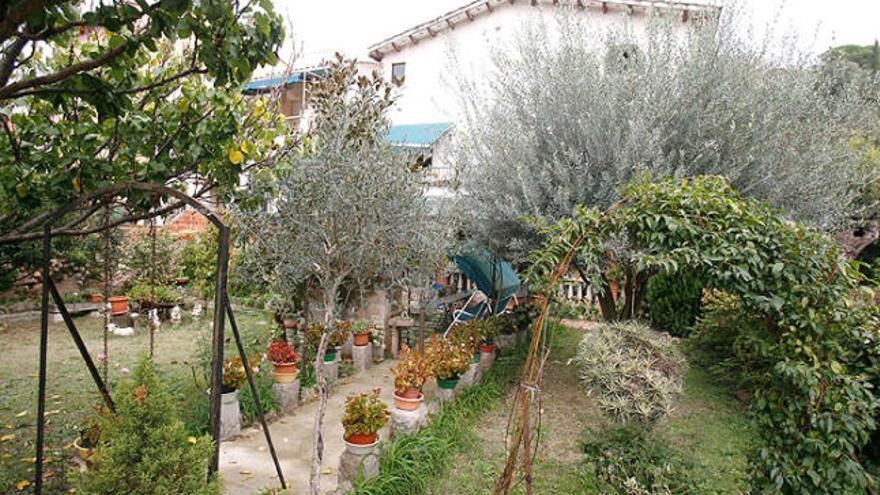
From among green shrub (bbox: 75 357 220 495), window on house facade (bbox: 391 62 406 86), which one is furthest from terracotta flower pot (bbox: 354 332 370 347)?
window on house facade (bbox: 391 62 406 86)

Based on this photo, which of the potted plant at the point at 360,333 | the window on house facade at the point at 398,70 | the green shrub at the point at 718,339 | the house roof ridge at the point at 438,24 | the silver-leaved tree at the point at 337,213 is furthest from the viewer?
the window on house facade at the point at 398,70

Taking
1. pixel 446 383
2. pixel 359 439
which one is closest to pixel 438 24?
pixel 446 383

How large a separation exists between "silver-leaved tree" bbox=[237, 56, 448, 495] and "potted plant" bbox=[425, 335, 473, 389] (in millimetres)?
1978

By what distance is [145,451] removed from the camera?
2.54 m

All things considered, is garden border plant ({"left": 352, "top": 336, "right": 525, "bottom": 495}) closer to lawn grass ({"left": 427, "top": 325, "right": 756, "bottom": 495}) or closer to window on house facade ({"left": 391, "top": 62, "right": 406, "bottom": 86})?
lawn grass ({"left": 427, "top": 325, "right": 756, "bottom": 495})

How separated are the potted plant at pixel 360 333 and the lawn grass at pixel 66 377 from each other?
4.46 ft

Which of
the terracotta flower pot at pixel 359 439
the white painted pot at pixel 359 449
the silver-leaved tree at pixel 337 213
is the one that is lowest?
Answer: the white painted pot at pixel 359 449

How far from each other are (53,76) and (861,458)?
20.5 ft

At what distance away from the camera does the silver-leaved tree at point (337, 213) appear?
3713 millimetres

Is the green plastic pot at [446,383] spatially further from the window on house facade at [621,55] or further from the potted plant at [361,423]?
the window on house facade at [621,55]

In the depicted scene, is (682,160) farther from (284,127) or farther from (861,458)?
(284,127)

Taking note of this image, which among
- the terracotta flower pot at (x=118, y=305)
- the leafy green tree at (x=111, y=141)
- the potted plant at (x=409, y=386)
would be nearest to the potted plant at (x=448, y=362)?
the potted plant at (x=409, y=386)

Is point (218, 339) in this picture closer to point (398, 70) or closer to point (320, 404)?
point (320, 404)

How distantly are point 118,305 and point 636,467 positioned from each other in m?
9.09
